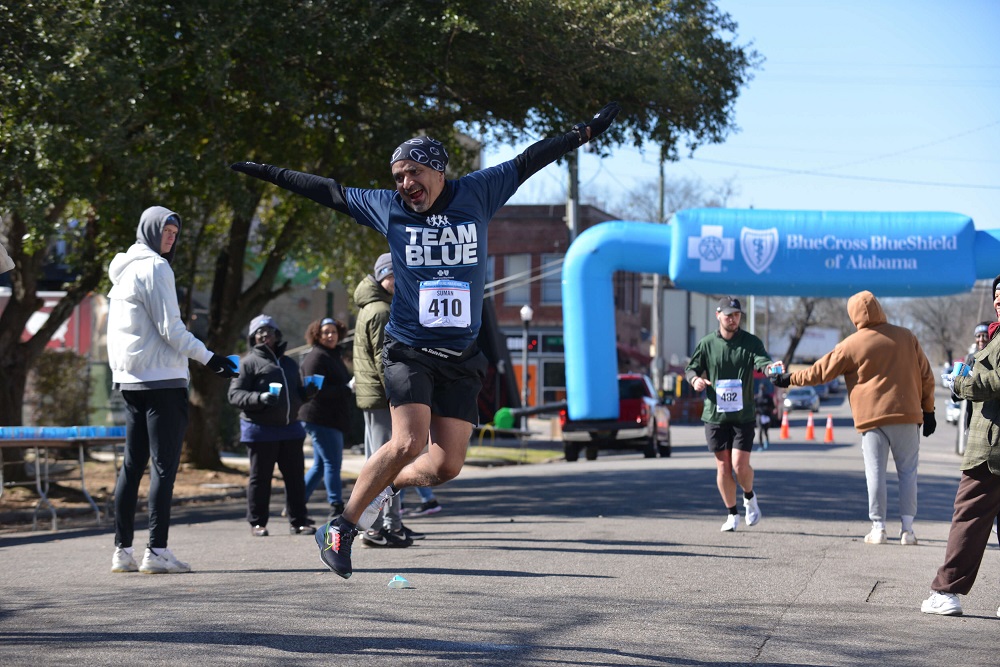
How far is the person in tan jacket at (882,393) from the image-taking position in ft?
32.1

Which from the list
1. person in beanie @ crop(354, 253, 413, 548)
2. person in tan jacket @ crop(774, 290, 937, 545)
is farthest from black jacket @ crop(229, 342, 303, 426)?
person in tan jacket @ crop(774, 290, 937, 545)

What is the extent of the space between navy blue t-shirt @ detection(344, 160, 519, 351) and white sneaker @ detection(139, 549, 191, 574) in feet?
7.98

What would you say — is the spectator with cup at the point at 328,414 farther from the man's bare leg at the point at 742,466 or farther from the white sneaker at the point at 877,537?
the white sneaker at the point at 877,537

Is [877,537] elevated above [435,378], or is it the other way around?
[435,378]

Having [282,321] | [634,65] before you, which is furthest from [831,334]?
[634,65]

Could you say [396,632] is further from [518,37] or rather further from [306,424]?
[518,37]

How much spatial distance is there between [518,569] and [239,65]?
838cm

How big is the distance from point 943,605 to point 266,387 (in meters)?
5.75

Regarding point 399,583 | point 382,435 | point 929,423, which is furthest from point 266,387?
point 929,423

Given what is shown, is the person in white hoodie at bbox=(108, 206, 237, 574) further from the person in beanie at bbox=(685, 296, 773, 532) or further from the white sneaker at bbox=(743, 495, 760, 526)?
the white sneaker at bbox=(743, 495, 760, 526)

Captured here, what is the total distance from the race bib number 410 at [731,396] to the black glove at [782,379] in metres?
0.79

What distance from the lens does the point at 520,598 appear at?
22.4 ft

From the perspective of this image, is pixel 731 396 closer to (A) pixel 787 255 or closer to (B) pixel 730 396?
(B) pixel 730 396

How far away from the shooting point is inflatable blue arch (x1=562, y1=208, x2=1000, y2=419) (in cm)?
2111
